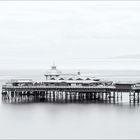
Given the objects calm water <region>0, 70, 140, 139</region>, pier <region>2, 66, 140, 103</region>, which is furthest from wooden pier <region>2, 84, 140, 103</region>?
calm water <region>0, 70, 140, 139</region>

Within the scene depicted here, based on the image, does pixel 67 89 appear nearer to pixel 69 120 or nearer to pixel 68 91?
pixel 68 91

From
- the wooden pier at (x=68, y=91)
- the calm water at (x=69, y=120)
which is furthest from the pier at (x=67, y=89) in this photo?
the calm water at (x=69, y=120)

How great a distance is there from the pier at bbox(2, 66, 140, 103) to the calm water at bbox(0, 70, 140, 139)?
4616 millimetres

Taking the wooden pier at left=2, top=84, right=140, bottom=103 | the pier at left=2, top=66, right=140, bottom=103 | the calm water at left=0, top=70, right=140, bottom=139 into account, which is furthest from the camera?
the pier at left=2, top=66, right=140, bottom=103

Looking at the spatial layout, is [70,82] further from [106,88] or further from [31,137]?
[31,137]

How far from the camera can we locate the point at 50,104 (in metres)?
76.1

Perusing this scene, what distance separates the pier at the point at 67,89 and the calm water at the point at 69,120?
182 inches

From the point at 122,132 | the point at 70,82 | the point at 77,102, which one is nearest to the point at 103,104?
the point at 77,102

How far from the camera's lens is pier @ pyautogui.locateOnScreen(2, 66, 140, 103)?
80.2 m

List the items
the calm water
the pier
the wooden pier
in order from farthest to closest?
the pier
the wooden pier
the calm water

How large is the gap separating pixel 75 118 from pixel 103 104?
13.5 m

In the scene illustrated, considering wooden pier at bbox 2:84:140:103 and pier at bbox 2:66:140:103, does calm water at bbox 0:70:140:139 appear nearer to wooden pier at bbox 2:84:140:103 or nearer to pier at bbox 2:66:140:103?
wooden pier at bbox 2:84:140:103

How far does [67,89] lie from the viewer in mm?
82625

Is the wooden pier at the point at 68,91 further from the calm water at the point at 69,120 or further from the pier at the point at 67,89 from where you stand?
the calm water at the point at 69,120
